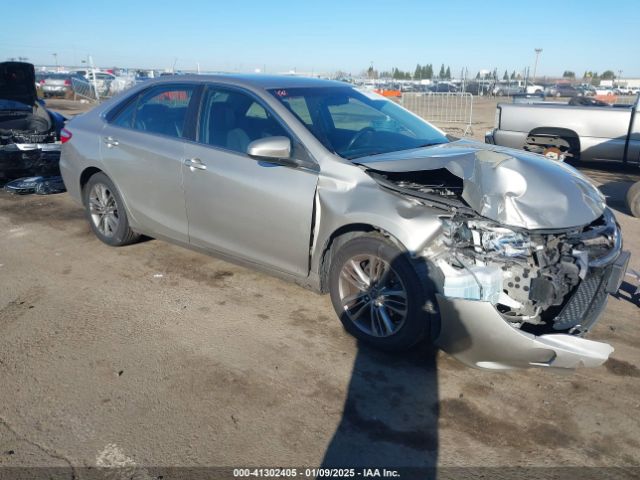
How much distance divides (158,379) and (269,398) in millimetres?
736

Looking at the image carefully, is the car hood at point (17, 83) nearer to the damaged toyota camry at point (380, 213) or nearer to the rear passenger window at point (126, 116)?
the rear passenger window at point (126, 116)

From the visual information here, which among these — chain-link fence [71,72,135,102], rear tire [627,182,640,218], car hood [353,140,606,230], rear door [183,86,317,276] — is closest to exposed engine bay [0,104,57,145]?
rear door [183,86,317,276]

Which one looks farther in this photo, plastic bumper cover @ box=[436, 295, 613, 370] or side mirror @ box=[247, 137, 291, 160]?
side mirror @ box=[247, 137, 291, 160]

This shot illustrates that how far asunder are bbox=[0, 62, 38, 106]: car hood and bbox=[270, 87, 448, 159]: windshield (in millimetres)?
6924

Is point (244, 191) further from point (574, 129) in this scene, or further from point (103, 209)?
point (574, 129)

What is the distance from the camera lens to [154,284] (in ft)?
15.8

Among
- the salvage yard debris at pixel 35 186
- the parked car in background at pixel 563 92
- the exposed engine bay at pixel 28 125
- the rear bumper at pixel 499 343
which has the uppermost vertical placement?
the parked car in background at pixel 563 92

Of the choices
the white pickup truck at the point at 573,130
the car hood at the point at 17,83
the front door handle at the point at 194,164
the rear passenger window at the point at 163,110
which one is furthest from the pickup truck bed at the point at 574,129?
the car hood at the point at 17,83

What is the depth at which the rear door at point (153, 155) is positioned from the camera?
15.2 feet

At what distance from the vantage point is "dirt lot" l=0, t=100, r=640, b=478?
2.73 meters

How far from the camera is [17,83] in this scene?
30.5 feet

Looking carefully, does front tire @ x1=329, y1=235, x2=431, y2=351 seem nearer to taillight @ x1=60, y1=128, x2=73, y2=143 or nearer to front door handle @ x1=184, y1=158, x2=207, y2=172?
front door handle @ x1=184, y1=158, x2=207, y2=172

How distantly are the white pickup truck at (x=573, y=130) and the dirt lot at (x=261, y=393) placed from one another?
6.11m

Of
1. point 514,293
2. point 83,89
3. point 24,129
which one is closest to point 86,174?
point 24,129
